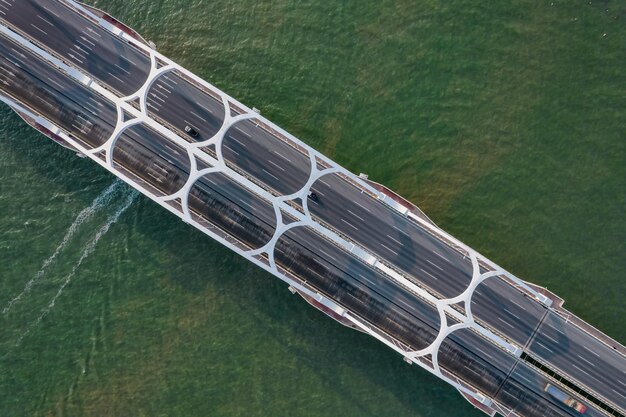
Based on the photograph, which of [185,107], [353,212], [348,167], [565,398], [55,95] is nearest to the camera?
[565,398]

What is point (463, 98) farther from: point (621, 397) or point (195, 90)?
point (621, 397)

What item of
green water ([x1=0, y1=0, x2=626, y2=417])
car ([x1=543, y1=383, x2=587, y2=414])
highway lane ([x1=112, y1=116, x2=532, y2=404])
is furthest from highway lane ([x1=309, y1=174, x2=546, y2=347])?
car ([x1=543, y1=383, x2=587, y2=414])

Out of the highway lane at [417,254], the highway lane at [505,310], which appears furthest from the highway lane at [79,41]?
the highway lane at [505,310]

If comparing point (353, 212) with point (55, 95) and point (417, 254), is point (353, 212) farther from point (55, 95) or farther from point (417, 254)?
point (55, 95)

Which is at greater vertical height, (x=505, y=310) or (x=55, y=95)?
(x=505, y=310)

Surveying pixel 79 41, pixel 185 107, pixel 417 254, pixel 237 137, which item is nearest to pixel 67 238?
pixel 185 107

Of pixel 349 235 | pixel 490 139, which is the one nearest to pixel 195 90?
pixel 349 235
